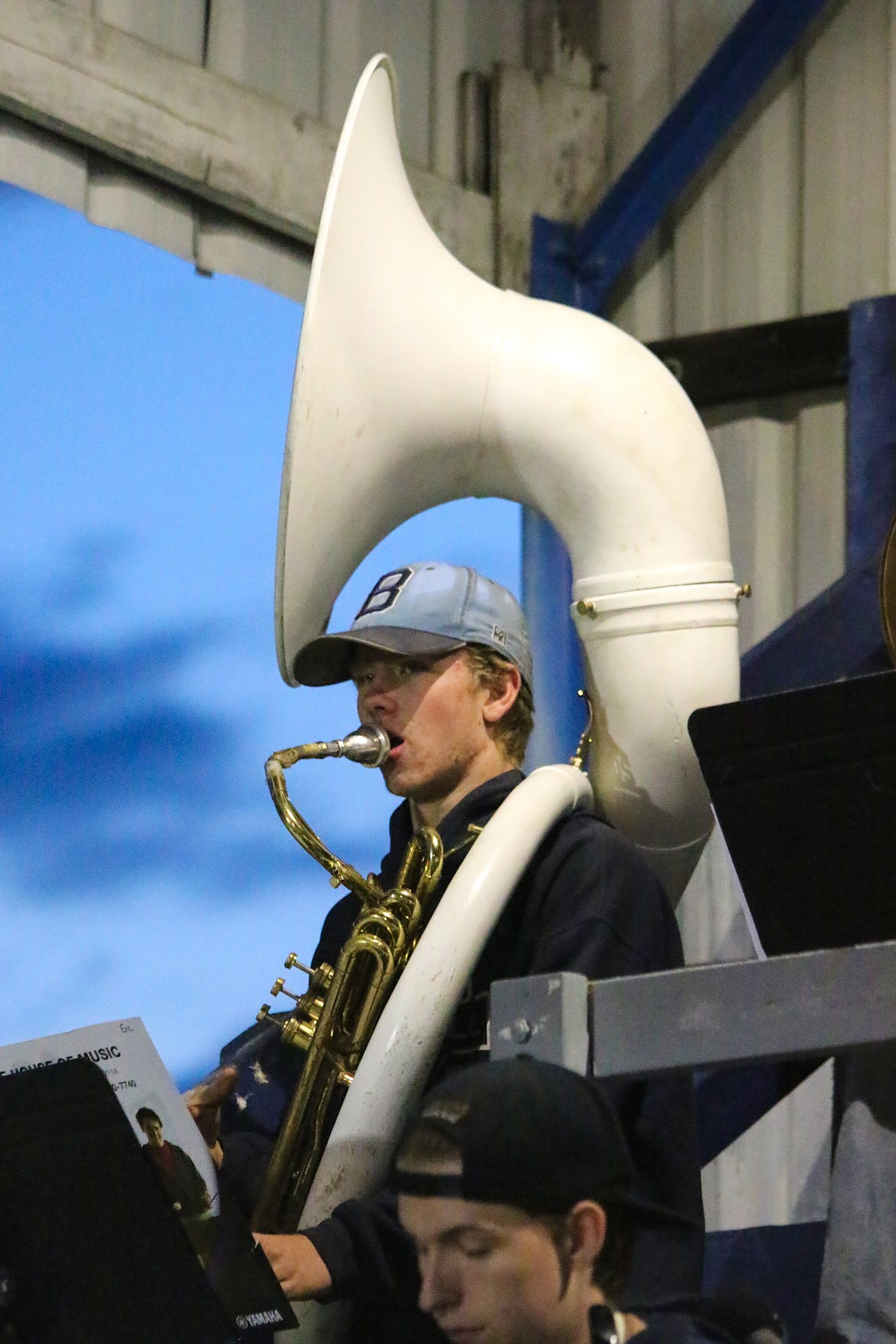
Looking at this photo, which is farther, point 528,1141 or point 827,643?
point 827,643

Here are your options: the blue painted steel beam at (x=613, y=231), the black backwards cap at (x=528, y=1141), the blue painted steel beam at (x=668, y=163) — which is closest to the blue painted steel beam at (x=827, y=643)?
the blue painted steel beam at (x=613, y=231)

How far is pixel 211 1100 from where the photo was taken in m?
2.14

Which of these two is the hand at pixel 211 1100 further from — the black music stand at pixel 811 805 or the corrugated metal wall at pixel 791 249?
the corrugated metal wall at pixel 791 249

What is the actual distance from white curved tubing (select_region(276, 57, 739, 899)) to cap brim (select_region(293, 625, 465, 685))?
1.6 inches

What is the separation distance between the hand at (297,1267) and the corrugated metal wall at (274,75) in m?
2.03

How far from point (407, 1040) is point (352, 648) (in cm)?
65

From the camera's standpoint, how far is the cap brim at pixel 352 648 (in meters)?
2.43

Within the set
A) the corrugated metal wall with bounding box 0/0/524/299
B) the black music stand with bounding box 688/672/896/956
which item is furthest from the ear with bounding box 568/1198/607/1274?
the corrugated metal wall with bounding box 0/0/524/299

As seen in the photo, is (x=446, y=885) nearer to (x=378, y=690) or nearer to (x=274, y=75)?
(x=378, y=690)

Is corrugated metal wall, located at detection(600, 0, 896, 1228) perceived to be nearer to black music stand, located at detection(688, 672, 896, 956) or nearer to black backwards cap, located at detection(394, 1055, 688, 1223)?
black music stand, located at detection(688, 672, 896, 956)

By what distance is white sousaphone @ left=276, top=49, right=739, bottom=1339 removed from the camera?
2.27 meters

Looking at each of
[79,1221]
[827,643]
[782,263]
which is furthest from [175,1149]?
[782,263]

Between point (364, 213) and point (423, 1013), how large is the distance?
1.03 metres

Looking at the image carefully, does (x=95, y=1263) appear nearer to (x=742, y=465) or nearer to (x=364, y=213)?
(x=364, y=213)
